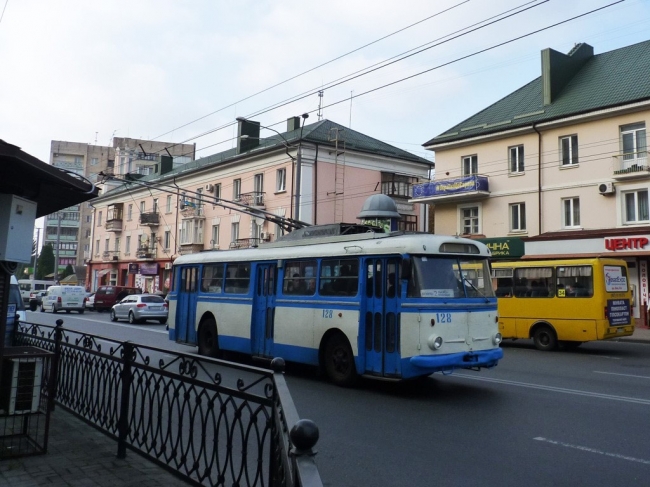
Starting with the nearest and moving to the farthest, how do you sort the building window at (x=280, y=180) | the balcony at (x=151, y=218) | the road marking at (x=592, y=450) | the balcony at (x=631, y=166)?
the road marking at (x=592, y=450) → the balcony at (x=631, y=166) → the building window at (x=280, y=180) → the balcony at (x=151, y=218)

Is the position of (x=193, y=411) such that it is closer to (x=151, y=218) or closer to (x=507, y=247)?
(x=507, y=247)

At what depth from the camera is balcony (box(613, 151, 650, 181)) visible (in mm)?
25130

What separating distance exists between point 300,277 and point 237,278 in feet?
7.86

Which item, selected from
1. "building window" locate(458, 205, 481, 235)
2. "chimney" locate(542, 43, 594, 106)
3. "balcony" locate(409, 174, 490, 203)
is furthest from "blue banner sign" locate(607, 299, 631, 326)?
"chimney" locate(542, 43, 594, 106)

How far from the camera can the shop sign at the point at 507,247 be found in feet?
83.3

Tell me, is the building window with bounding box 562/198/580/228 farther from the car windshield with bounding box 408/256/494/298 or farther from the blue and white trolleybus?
the car windshield with bounding box 408/256/494/298

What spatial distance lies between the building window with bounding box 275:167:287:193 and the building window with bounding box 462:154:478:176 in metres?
11.7

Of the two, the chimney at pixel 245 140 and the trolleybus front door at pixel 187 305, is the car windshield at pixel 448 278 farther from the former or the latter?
the chimney at pixel 245 140

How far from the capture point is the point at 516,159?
3061cm

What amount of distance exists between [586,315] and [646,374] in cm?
473

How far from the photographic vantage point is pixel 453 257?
10344 millimetres

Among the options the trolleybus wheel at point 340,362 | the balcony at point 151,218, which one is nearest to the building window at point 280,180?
the balcony at point 151,218

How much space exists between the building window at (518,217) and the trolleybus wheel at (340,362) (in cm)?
2123

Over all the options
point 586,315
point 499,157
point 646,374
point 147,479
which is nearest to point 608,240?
point 499,157
